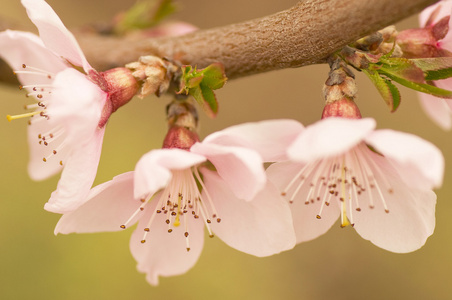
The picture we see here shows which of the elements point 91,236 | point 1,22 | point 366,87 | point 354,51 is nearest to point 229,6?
point 366,87

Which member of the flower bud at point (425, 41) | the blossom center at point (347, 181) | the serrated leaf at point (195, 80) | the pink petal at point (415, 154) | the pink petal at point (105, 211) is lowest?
the pink petal at point (415, 154)

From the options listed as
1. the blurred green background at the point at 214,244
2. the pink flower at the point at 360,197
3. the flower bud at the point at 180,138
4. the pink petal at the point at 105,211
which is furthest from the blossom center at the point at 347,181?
the blurred green background at the point at 214,244

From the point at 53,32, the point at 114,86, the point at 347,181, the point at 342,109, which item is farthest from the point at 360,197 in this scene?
the point at 53,32

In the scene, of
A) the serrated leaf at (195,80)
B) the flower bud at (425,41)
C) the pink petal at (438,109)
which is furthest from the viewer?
the pink petal at (438,109)

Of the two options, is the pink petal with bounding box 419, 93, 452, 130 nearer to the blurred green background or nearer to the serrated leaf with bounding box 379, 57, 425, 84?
the serrated leaf with bounding box 379, 57, 425, 84

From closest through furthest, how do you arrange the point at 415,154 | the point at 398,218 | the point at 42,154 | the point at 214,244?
the point at 415,154
the point at 398,218
the point at 42,154
the point at 214,244

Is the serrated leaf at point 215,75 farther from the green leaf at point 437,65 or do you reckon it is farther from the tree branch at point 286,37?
the green leaf at point 437,65

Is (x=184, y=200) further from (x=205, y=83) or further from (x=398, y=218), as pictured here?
(x=398, y=218)
